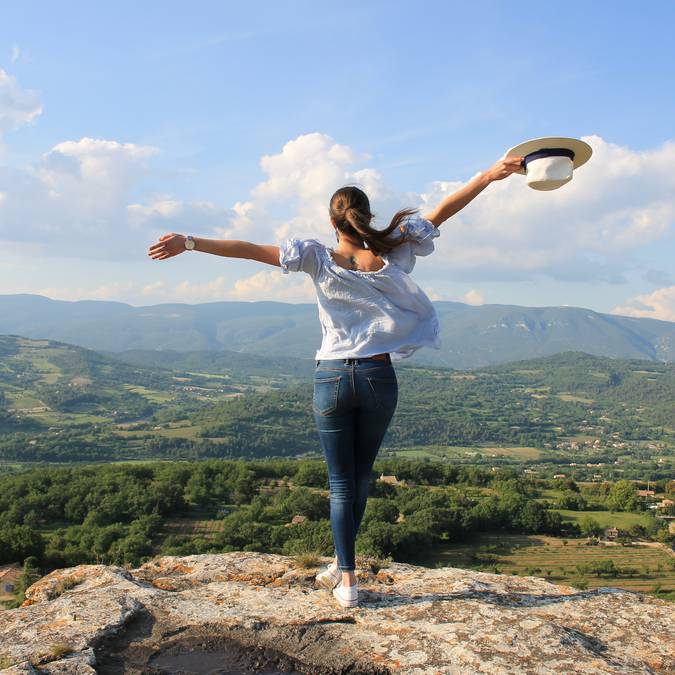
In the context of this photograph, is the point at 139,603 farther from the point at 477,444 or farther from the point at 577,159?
the point at 477,444

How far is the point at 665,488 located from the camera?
67500 mm

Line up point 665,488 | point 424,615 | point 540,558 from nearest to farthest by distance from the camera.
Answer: point 424,615, point 540,558, point 665,488

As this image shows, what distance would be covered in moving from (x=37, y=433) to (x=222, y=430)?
34640mm

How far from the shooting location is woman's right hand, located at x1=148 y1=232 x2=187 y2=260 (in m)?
3.69

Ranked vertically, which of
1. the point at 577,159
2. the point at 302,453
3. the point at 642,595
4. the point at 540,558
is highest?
the point at 577,159

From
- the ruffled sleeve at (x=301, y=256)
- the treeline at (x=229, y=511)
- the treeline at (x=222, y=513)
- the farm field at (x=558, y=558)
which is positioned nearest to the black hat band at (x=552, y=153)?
the ruffled sleeve at (x=301, y=256)

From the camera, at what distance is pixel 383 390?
12.1 feet

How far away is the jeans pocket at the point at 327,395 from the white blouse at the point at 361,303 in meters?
0.15

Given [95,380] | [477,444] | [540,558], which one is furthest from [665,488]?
[95,380]

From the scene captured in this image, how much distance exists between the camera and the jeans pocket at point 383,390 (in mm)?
3664

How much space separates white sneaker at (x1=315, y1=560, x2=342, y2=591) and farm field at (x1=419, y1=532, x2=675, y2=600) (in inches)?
1232

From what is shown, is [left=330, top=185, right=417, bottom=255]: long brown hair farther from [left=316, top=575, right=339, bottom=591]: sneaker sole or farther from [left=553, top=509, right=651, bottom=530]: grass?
[left=553, top=509, right=651, bottom=530]: grass

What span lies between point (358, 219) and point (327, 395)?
1.12 m

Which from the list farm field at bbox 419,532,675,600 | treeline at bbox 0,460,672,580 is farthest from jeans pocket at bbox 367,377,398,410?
farm field at bbox 419,532,675,600
